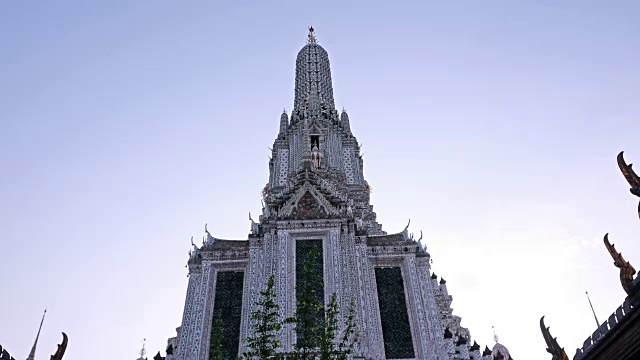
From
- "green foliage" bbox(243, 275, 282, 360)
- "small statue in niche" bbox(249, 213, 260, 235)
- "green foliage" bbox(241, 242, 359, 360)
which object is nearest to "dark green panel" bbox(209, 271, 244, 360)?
"small statue in niche" bbox(249, 213, 260, 235)

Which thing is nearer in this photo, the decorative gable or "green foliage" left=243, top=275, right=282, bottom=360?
"green foliage" left=243, top=275, right=282, bottom=360

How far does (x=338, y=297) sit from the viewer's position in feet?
80.0

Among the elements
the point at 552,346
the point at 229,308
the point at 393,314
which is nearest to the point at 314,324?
the point at 552,346

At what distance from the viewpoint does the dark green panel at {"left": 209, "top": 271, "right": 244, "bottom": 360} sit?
24.4 m

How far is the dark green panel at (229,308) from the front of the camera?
2442 centimetres

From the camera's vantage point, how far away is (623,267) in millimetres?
12141

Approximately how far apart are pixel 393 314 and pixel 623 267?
14.7 m

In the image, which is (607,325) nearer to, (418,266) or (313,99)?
(418,266)

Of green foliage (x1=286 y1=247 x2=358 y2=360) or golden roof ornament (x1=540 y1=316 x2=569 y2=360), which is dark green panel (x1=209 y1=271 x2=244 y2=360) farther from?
golden roof ornament (x1=540 y1=316 x2=569 y2=360)

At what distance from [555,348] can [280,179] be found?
81.4ft

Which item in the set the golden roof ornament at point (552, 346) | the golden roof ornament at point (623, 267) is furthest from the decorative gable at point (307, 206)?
the golden roof ornament at point (623, 267)

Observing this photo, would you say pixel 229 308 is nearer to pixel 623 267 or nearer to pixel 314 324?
pixel 314 324

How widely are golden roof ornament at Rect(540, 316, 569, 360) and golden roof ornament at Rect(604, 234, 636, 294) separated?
8.75ft

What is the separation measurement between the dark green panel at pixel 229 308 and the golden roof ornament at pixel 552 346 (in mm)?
14484
